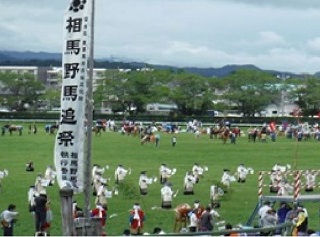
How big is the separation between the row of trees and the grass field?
24857mm

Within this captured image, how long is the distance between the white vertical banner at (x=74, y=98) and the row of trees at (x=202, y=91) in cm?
6808

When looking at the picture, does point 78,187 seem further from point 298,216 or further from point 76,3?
point 298,216

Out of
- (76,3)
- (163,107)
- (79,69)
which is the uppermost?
(76,3)

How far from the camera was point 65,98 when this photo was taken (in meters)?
13.5

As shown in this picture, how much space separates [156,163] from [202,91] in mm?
48740

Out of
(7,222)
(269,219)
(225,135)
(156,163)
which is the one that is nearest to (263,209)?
(269,219)

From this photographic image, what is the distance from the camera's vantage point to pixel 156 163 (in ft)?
115

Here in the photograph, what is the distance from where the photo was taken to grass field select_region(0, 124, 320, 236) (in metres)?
21.9

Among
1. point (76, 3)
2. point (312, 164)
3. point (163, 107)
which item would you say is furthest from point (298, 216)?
point (163, 107)

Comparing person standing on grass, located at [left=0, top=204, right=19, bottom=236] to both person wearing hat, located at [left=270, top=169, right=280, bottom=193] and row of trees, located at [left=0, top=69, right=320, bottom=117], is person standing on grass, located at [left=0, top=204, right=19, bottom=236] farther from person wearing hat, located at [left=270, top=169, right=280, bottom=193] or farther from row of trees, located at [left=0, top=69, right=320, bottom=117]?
row of trees, located at [left=0, top=69, right=320, bottom=117]

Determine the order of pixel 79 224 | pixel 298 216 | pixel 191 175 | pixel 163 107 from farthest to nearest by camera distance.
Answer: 1. pixel 163 107
2. pixel 191 175
3. pixel 298 216
4. pixel 79 224

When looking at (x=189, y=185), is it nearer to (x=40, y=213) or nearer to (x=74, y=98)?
(x=40, y=213)

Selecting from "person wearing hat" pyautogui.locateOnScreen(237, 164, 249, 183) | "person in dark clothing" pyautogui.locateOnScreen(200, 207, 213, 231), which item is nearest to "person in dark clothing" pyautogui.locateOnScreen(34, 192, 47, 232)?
"person in dark clothing" pyautogui.locateOnScreen(200, 207, 213, 231)

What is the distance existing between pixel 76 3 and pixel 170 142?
3538 cm
